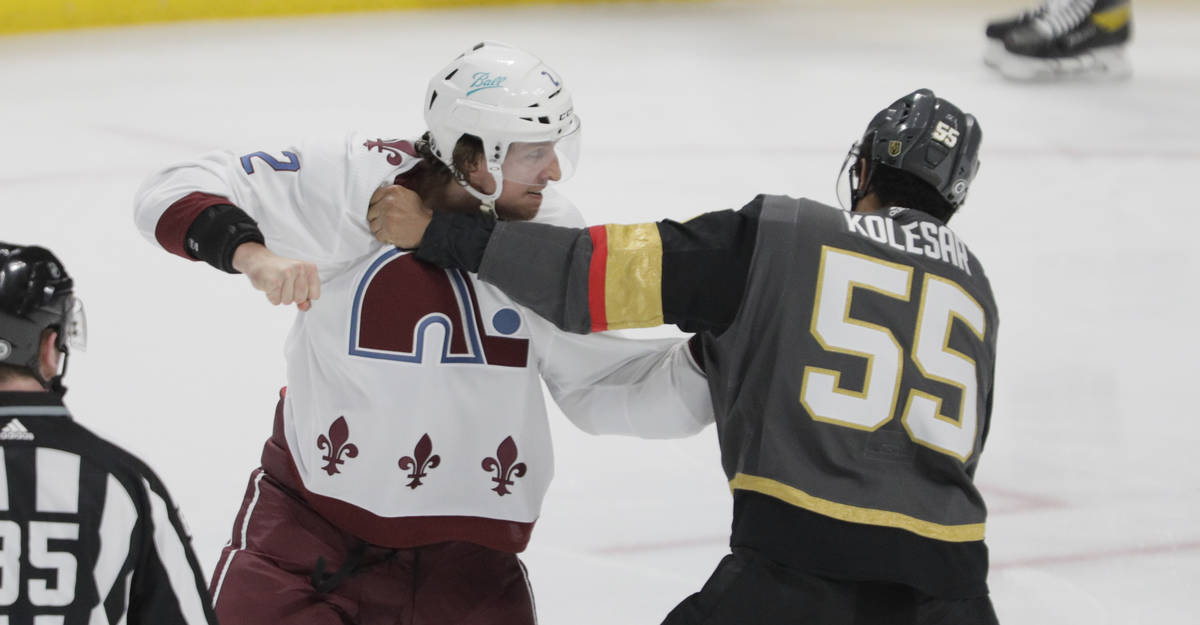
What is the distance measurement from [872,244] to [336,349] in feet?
2.79

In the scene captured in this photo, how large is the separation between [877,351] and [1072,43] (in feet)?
19.5

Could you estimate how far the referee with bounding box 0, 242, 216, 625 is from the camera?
1.54 m

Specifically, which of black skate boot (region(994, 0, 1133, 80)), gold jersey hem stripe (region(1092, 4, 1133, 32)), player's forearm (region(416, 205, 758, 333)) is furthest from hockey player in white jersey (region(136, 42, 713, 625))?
gold jersey hem stripe (region(1092, 4, 1133, 32))

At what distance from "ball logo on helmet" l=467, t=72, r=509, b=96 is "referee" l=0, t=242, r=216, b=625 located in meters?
0.79

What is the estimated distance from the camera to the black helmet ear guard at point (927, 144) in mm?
2168

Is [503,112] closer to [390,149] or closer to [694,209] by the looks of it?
[390,149]

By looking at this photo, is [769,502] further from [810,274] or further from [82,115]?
[82,115]

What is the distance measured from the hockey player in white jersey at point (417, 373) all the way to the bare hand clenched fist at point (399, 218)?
33 millimetres

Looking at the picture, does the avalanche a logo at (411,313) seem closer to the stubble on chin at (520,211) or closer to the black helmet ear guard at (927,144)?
the stubble on chin at (520,211)

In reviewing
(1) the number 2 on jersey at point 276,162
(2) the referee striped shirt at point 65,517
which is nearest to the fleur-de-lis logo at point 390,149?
(1) the number 2 on jersey at point 276,162

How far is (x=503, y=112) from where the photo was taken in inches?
87.2

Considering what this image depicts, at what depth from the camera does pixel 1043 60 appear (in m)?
7.46

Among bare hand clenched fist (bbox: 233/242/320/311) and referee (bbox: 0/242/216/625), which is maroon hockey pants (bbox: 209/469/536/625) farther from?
referee (bbox: 0/242/216/625)

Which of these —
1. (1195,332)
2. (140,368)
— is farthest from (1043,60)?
(140,368)
